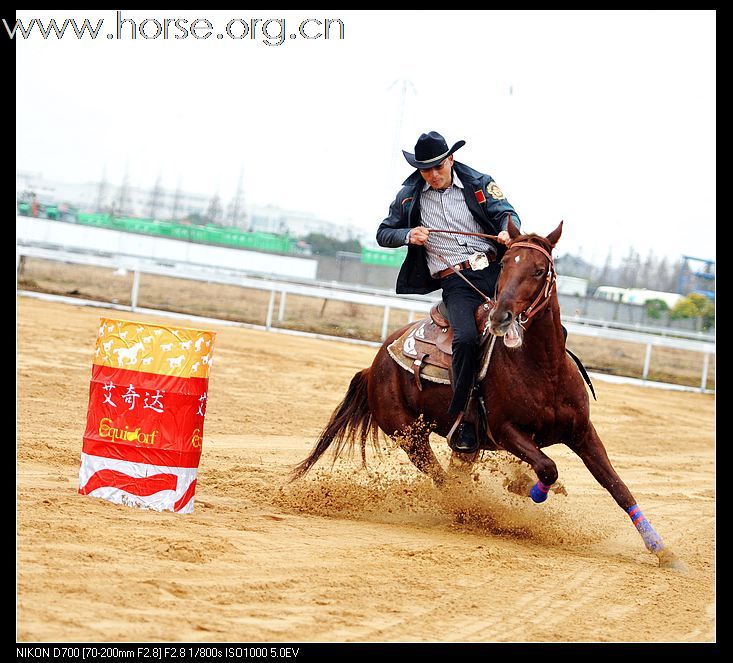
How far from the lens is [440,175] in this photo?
279 inches

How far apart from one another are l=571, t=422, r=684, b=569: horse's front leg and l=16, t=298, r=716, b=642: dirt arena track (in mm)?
139

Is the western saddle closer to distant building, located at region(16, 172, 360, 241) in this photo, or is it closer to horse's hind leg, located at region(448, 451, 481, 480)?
horse's hind leg, located at region(448, 451, 481, 480)

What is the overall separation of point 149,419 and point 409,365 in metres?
2.29

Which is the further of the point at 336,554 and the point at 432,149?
the point at 432,149

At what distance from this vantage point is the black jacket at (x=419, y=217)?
279 inches

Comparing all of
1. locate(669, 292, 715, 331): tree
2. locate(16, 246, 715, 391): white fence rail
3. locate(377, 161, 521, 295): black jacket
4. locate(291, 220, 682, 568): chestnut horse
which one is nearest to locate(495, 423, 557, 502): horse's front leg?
locate(291, 220, 682, 568): chestnut horse

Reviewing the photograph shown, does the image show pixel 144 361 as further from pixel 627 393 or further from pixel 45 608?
pixel 627 393

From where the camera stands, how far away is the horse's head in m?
5.93

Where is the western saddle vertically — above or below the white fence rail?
above

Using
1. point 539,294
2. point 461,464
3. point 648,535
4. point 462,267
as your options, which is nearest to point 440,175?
point 462,267

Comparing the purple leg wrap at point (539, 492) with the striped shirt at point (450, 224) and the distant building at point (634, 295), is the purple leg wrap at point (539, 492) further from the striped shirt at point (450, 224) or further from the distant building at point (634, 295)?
the distant building at point (634, 295)

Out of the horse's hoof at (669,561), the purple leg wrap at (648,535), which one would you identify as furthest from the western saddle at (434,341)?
the horse's hoof at (669,561)

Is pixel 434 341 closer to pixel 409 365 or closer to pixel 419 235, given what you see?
pixel 409 365

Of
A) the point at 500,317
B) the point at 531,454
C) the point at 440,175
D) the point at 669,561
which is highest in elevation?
the point at 440,175
